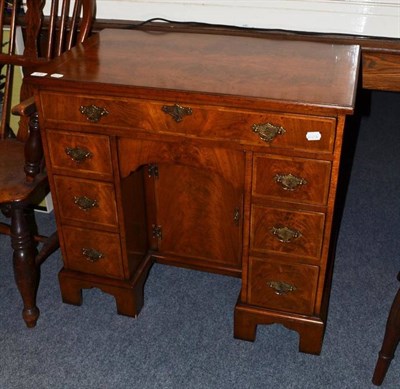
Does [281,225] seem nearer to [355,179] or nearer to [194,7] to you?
[194,7]

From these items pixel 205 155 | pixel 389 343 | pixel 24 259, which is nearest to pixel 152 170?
pixel 205 155

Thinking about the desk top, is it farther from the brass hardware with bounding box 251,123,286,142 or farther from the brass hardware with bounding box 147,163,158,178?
the brass hardware with bounding box 147,163,158,178

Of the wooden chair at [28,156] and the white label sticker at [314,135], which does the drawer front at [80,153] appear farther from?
the white label sticker at [314,135]

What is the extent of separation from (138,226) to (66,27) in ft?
2.52

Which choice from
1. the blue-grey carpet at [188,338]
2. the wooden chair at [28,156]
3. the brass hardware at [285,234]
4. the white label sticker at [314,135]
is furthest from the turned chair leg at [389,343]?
the wooden chair at [28,156]

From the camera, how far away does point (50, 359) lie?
1.85 m

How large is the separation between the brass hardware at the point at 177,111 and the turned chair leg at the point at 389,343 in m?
0.77

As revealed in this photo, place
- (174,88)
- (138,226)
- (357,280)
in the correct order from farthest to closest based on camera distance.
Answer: (357,280) → (138,226) → (174,88)

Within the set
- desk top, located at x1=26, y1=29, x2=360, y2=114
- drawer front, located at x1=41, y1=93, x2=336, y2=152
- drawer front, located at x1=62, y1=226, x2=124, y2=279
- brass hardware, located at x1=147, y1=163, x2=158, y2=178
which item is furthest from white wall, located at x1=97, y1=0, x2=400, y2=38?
drawer front, located at x1=62, y1=226, x2=124, y2=279

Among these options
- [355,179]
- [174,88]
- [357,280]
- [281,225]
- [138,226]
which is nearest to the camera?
[174,88]

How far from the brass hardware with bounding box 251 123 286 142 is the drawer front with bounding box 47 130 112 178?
1.44ft

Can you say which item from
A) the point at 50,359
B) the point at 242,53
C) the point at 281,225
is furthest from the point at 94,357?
the point at 242,53

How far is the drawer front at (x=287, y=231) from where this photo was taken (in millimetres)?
1595

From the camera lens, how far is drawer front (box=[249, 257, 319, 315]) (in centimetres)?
171
